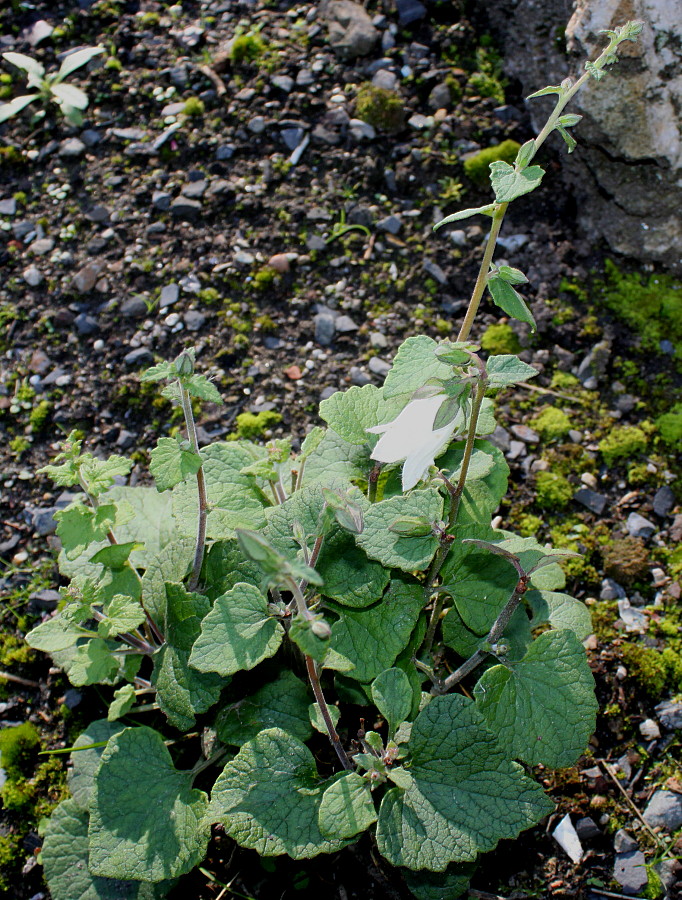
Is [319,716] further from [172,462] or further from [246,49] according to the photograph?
[246,49]

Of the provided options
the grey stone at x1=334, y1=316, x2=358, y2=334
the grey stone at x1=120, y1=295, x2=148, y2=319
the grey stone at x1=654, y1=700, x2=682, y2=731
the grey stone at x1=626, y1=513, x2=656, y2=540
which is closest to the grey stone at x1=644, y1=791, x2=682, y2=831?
the grey stone at x1=654, y1=700, x2=682, y2=731

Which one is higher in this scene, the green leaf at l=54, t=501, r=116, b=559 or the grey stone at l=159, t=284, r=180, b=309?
the green leaf at l=54, t=501, r=116, b=559

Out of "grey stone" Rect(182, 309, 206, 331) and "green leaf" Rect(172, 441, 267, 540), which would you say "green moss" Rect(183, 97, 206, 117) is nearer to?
"grey stone" Rect(182, 309, 206, 331)

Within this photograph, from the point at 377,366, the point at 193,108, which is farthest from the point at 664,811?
the point at 193,108

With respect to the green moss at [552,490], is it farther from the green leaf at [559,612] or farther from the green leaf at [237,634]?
the green leaf at [237,634]

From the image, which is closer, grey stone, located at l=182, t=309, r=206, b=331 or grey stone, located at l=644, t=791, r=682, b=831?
grey stone, located at l=644, t=791, r=682, b=831

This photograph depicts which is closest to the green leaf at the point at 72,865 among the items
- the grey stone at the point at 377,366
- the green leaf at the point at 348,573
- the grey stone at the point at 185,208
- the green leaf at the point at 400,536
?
the green leaf at the point at 348,573

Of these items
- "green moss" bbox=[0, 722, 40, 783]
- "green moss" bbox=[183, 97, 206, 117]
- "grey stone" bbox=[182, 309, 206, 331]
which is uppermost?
"green moss" bbox=[183, 97, 206, 117]
